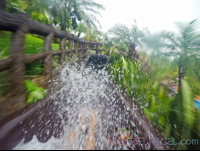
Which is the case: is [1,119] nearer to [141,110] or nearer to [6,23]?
[6,23]

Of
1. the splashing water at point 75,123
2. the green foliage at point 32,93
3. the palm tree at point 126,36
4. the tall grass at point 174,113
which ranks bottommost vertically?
the splashing water at point 75,123

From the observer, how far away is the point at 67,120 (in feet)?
4.17

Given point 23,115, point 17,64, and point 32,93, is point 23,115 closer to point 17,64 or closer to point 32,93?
point 32,93

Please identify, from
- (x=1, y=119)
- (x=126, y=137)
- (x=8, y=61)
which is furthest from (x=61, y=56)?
(x=126, y=137)

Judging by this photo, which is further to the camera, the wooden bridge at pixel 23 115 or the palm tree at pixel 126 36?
the palm tree at pixel 126 36

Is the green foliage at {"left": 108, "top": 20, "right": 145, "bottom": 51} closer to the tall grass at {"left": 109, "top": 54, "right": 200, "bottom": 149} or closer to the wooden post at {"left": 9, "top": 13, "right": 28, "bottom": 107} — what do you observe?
the tall grass at {"left": 109, "top": 54, "right": 200, "bottom": 149}

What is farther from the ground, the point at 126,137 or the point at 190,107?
Answer: the point at 190,107

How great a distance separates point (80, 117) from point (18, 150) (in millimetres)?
686

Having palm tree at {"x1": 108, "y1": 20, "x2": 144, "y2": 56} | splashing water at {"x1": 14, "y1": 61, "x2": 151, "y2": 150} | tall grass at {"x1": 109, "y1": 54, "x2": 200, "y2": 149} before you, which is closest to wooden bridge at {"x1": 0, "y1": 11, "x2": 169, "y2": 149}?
splashing water at {"x1": 14, "y1": 61, "x2": 151, "y2": 150}

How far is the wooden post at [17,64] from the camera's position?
1.17 meters

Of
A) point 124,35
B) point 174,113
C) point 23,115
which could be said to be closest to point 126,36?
point 124,35

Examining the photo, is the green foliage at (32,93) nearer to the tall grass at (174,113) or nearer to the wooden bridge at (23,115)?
the wooden bridge at (23,115)

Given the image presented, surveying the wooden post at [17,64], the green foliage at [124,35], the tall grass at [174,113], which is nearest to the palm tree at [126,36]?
the green foliage at [124,35]

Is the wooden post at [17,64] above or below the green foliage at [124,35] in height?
below
